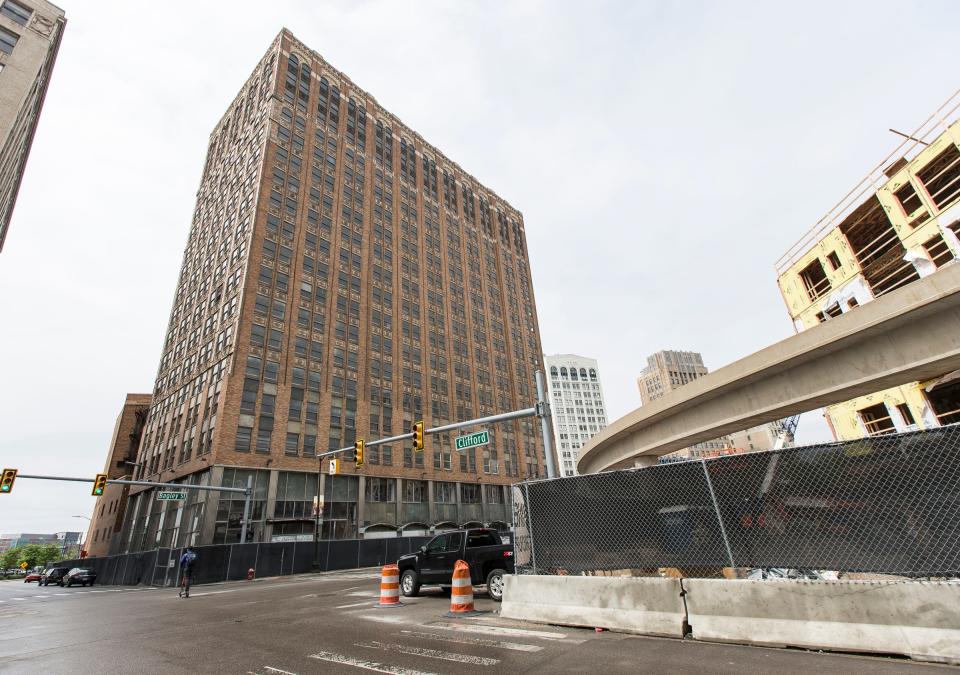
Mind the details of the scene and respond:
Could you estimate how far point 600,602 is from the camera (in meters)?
7.98

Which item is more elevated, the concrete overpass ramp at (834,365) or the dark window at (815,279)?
the dark window at (815,279)

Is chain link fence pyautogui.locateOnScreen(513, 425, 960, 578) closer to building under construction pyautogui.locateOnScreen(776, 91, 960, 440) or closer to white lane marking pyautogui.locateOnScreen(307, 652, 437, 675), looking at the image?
white lane marking pyautogui.locateOnScreen(307, 652, 437, 675)

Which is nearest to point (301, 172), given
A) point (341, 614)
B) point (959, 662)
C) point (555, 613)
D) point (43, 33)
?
point (43, 33)

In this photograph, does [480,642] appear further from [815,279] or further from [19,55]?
[19,55]

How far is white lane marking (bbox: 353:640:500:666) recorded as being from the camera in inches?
245

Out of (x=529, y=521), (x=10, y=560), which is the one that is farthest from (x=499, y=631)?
(x=10, y=560)

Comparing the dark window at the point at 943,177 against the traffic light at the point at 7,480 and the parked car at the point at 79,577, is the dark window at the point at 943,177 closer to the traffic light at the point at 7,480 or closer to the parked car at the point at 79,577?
the traffic light at the point at 7,480

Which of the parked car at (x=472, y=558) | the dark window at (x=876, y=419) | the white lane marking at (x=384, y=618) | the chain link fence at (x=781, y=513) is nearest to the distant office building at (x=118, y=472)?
the parked car at (x=472, y=558)

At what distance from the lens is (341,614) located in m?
11.3

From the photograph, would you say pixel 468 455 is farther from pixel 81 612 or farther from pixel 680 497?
pixel 680 497

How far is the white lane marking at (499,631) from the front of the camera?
7.51m

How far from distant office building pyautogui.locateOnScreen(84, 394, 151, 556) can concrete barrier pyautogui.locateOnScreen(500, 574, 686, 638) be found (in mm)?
68799

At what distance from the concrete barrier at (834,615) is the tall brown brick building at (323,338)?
1455 inches

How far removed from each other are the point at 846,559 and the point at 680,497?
7.06 ft
